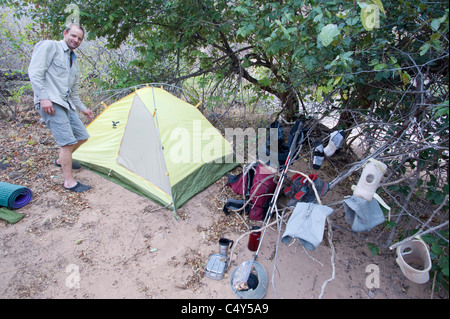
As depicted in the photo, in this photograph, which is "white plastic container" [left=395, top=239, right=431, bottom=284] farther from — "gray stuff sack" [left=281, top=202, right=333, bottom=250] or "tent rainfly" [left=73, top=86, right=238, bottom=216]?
"tent rainfly" [left=73, top=86, right=238, bottom=216]

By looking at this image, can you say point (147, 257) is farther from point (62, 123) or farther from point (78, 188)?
point (62, 123)

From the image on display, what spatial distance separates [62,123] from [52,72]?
0.53 m

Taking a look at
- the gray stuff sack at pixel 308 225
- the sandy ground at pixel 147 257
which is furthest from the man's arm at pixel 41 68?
the gray stuff sack at pixel 308 225

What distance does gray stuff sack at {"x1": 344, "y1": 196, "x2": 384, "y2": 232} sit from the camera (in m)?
1.91

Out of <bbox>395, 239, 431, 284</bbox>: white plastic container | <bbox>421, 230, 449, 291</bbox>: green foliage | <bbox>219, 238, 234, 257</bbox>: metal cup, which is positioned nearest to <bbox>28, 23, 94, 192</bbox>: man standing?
<bbox>219, 238, 234, 257</bbox>: metal cup

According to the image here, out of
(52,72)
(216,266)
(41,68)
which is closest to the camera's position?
(216,266)

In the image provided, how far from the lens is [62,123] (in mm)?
2828

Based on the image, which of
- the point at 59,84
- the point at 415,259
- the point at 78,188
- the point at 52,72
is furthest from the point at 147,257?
the point at 415,259

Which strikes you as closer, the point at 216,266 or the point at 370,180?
the point at 370,180

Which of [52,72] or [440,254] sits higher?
[52,72]

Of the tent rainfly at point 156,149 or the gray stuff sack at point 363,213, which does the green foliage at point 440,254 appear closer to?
the gray stuff sack at point 363,213

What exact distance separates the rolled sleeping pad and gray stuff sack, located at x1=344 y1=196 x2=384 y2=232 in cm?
325

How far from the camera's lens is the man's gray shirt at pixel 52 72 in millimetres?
2557
